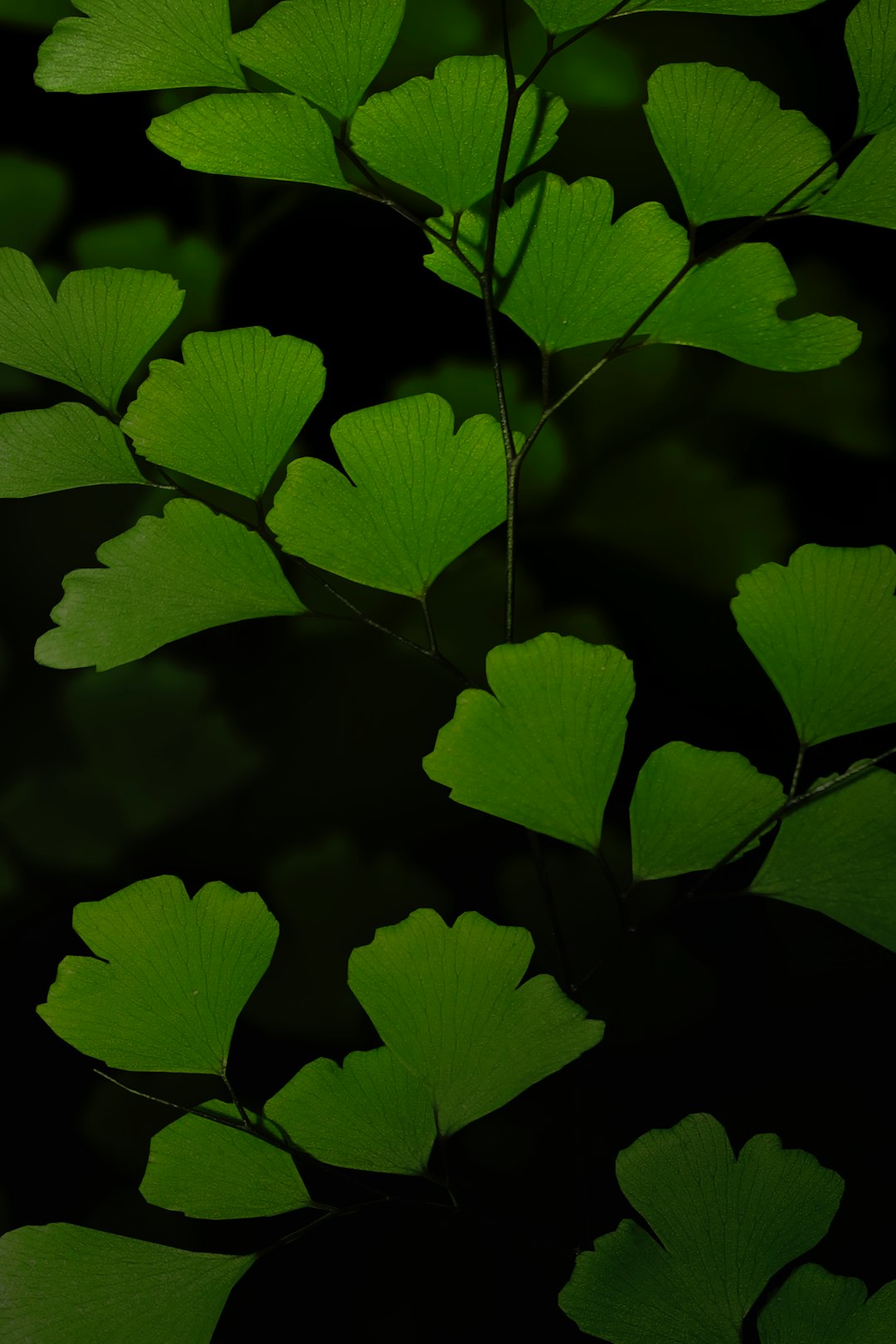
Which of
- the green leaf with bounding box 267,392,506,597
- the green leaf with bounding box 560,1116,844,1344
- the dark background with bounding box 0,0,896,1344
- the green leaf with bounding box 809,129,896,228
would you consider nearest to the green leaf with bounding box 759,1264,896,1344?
the green leaf with bounding box 560,1116,844,1344

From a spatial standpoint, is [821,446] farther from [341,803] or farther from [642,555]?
[341,803]

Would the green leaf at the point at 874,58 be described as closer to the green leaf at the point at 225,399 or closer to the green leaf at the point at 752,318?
the green leaf at the point at 752,318

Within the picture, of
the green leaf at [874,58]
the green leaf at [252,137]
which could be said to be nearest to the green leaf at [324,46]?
the green leaf at [252,137]

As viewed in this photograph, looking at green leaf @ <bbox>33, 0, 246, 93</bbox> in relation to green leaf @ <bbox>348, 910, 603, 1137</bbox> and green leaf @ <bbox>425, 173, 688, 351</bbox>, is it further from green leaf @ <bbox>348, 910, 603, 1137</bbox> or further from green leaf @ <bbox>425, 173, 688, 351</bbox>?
green leaf @ <bbox>348, 910, 603, 1137</bbox>

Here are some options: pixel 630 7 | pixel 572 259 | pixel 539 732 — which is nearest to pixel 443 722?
pixel 539 732

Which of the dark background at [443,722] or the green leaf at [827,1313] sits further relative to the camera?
the dark background at [443,722]

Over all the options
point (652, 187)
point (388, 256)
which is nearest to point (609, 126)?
point (652, 187)

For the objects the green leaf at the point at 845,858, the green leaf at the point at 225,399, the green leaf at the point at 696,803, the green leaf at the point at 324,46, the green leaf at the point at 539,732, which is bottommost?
the green leaf at the point at 845,858
